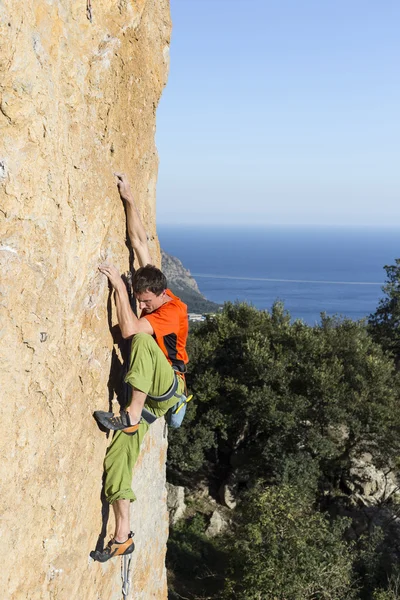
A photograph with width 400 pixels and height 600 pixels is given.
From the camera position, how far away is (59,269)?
15.7 feet

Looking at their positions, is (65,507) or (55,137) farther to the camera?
(65,507)

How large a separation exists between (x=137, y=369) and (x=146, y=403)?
30.5 inches

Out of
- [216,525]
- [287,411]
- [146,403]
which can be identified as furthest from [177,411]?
[216,525]

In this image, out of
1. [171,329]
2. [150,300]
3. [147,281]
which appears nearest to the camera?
[147,281]

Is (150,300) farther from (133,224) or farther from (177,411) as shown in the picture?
(177,411)

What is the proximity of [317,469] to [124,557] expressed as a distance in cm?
1850

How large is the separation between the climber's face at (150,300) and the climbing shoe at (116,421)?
3.84 feet

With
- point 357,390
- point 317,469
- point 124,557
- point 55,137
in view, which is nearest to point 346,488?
point 317,469

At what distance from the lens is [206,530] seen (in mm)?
23328

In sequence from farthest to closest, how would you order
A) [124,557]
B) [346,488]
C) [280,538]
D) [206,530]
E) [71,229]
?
[346,488]
[206,530]
[280,538]
[124,557]
[71,229]

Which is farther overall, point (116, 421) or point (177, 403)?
point (177, 403)

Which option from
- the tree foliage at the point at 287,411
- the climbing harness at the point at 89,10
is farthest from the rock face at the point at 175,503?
the climbing harness at the point at 89,10

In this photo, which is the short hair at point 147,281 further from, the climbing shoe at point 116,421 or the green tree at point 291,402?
the green tree at point 291,402

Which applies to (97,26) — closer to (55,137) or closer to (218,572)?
(55,137)
